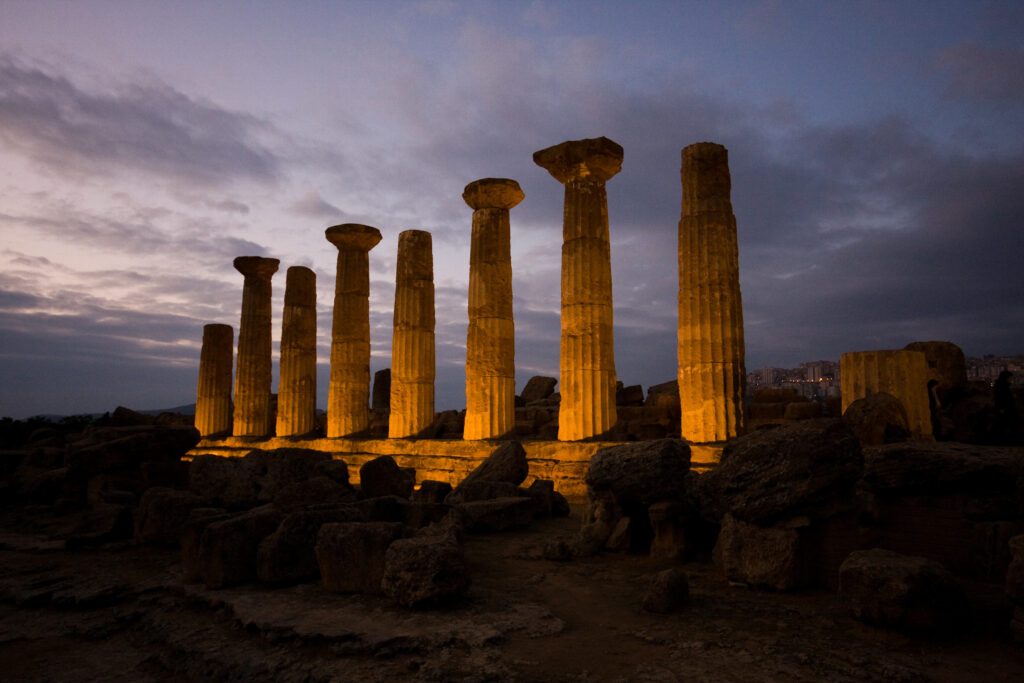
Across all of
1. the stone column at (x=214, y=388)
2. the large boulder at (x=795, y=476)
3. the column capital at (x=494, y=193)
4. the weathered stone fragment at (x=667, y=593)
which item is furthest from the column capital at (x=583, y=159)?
the stone column at (x=214, y=388)

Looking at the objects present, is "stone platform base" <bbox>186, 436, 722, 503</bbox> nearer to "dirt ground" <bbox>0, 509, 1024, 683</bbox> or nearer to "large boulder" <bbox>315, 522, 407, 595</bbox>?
"dirt ground" <bbox>0, 509, 1024, 683</bbox>

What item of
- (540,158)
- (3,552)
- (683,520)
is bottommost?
(3,552)

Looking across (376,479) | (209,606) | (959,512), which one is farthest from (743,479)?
(376,479)

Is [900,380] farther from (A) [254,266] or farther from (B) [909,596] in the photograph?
(A) [254,266]

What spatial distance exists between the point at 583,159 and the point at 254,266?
14.0 meters

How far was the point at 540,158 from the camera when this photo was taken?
14711 mm

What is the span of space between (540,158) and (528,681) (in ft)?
40.9

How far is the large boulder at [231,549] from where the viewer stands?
6301 millimetres

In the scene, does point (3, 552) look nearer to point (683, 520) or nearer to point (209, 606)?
point (209, 606)

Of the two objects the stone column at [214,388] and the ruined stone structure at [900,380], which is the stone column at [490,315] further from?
the stone column at [214,388]

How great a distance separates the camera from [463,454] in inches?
588

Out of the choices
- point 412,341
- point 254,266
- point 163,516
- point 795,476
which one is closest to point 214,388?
point 254,266

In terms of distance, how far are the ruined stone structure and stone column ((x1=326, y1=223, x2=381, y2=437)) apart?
13.6 m

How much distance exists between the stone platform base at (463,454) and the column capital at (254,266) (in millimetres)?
6108
